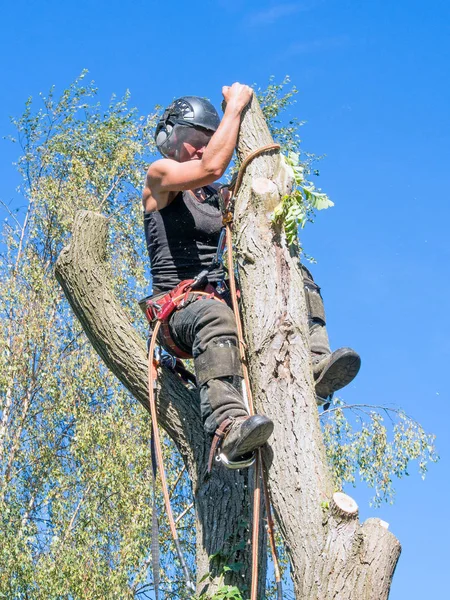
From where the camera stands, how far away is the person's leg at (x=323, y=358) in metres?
4.64

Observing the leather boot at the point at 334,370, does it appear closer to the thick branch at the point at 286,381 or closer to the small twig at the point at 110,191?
the thick branch at the point at 286,381

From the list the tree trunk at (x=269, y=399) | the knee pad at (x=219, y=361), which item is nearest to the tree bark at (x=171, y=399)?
the tree trunk at (x=269, y=399)

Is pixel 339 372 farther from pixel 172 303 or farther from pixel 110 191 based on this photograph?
pixel 110 191

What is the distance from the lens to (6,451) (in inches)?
525

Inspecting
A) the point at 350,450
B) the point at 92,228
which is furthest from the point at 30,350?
the point at 92,228

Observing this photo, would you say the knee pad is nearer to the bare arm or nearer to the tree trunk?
the tree trunk

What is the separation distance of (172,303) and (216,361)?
1.92ft

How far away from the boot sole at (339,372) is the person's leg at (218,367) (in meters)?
0.43

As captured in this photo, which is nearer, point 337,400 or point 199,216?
point 199,216

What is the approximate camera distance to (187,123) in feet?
16.7

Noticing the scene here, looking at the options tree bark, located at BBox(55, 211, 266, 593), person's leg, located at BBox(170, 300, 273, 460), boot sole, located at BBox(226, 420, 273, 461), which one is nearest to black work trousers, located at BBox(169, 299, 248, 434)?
person's leg, located at BBox(170, 300, 273, 460)

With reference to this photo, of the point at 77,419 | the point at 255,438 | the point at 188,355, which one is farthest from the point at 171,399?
the point at 77,419

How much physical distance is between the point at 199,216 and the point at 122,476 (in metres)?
7.67

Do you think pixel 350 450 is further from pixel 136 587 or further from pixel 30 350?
pixel 30 350
